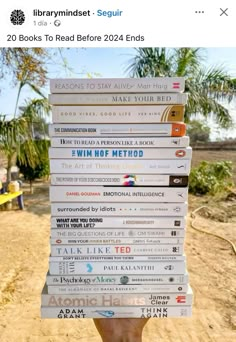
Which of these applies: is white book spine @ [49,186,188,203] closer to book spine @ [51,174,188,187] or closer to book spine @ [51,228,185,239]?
book spine @ [51,174,188,187]

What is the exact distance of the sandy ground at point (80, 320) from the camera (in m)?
2.70

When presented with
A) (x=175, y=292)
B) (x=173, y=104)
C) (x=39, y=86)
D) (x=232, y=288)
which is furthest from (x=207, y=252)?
(x=39, y=86)

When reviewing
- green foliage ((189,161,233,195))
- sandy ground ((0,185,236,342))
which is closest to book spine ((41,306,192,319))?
sandy ground ((0,185,236,342))

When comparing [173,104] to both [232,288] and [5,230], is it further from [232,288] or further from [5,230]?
[5,230]

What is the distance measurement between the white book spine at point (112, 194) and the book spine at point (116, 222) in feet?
0.32

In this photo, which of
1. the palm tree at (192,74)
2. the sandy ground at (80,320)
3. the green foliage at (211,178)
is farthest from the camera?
the green foliage at (211,178)

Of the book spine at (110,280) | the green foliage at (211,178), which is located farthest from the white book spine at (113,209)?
the green foliage at (211,178)

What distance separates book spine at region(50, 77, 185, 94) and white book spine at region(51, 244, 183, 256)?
0.80m

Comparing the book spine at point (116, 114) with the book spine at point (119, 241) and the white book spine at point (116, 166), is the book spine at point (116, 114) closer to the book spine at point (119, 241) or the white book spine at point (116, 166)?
the white book spine at point (116, 166)

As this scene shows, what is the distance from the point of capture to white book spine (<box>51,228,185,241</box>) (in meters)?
1.51

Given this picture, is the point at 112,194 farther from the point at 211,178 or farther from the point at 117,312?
the point at 211,178

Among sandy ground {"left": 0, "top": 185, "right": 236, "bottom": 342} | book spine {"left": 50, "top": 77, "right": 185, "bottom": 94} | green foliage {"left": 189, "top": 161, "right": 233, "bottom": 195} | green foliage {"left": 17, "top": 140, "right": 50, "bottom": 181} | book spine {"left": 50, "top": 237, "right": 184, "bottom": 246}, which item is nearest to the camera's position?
book spine {"left": 50, "top": 77, "right": 185, "bottom": 94}

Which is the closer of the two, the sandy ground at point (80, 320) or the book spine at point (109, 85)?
the book spine at point (109, 85)
